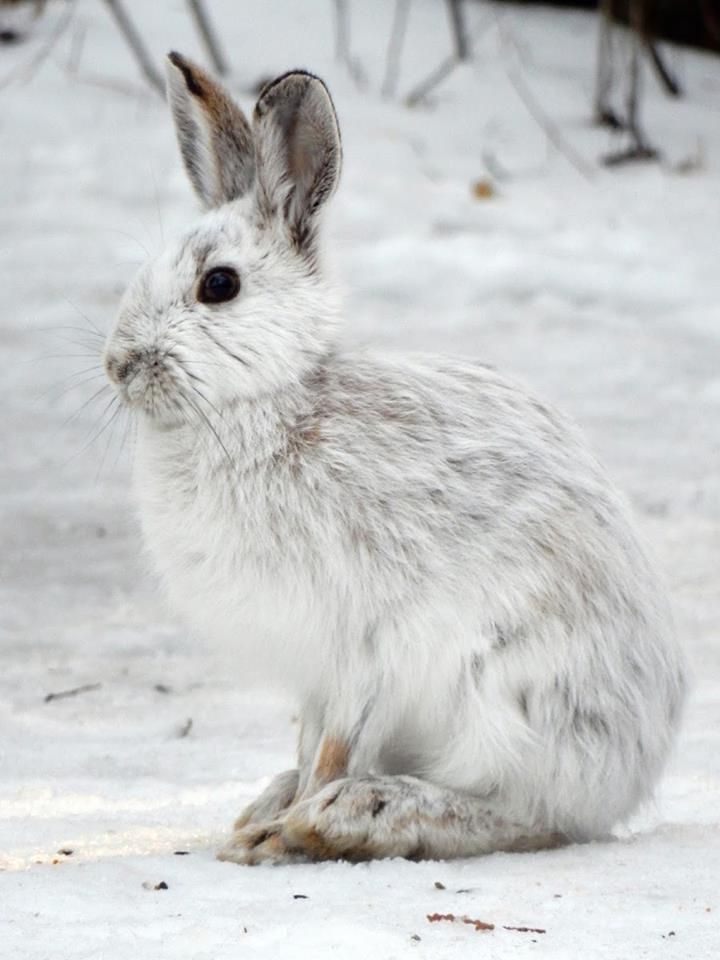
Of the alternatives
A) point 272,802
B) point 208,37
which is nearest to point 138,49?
point 208,37

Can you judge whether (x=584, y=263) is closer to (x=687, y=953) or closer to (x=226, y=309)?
(x=226, y=309)

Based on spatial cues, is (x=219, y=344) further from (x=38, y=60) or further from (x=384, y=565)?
(x=38, y=60)

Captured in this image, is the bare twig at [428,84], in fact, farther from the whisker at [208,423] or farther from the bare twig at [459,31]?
the whisker at [208,423]

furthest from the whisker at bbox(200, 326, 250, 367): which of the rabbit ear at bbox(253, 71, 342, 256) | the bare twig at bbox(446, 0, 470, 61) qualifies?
the bare twig at bbox(446, 0, 470, 61)

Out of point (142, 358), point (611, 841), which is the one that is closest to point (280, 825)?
point (611, 841)

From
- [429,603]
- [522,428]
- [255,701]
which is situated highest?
[522,428]
